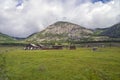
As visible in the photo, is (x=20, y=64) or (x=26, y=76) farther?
(x=20, y=64)

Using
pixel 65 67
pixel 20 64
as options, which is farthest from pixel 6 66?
pixel 65 67

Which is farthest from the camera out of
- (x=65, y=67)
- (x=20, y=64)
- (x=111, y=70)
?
(x=20, y=64)

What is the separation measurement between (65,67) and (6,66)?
23261mm

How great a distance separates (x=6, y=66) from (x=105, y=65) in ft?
125

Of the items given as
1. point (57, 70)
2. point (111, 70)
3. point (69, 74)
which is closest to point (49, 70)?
point (57, 70)

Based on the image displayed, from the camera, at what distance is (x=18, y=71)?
3140 inches

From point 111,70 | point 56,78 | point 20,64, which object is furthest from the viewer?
point 20,64

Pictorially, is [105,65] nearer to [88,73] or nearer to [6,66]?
[88,73]

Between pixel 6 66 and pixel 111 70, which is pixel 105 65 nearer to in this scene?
pixel 111 70

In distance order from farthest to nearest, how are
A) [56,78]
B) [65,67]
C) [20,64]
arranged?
[20,64]
[65,67]
[56,78]

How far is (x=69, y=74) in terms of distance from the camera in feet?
244

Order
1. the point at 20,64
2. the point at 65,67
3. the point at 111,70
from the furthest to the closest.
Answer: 1. the point at 20,64
2. the point at 65,67
3. the point at 111,70

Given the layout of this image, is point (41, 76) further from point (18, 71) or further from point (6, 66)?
point (6, 66)

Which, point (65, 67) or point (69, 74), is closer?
point (69, 74)
